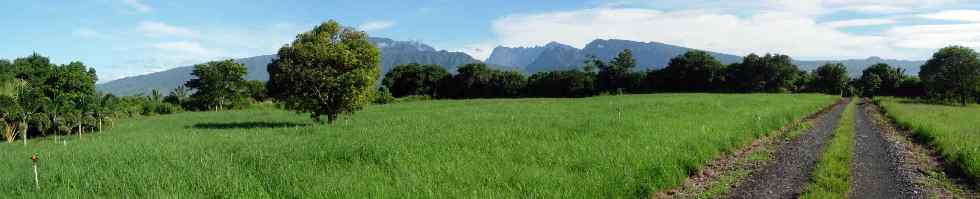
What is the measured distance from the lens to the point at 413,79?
122 meters

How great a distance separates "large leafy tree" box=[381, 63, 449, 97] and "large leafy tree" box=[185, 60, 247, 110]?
3985 centimetres

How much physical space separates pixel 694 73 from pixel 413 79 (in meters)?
65.2

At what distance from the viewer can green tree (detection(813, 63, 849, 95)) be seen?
101562 millimetres

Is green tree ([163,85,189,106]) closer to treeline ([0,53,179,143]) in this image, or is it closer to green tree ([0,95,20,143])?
treeline ([0,53,179,143])

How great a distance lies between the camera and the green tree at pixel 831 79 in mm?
101562

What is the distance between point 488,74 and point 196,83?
59.7m

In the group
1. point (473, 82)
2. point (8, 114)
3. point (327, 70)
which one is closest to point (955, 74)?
point (327, 70)

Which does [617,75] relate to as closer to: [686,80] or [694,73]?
[686,80]

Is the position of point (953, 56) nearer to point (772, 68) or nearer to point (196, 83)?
point (772, 68)

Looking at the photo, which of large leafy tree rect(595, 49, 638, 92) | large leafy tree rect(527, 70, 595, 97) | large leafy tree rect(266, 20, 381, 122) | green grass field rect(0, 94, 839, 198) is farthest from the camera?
large leafy tree rect(595, 49, 638, 92)

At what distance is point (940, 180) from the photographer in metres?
11.9

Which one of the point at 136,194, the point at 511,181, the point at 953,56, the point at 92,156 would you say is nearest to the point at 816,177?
the point at 511,181

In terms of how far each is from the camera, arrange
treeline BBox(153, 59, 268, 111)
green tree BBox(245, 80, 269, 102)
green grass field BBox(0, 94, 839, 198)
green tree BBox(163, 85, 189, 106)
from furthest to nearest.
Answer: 1. green tree BBox(245, 80, 269, 102)
2. treeline BBox(153, 59, 268, 111)
3. green tree BBox(163, 85, 189, 106)
4. green grass field BBox(0, 94, 839, 198)

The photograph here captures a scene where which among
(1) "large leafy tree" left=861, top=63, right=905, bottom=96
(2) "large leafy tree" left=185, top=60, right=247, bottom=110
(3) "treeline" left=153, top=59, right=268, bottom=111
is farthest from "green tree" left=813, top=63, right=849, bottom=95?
(2) "large leafy tree" left=185, top=60, right=247, bottom=110
